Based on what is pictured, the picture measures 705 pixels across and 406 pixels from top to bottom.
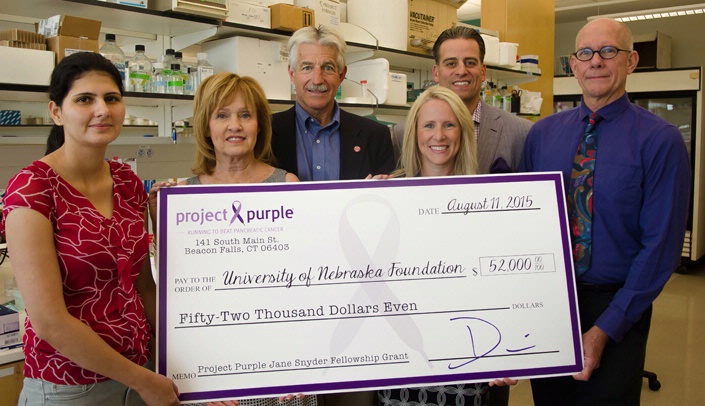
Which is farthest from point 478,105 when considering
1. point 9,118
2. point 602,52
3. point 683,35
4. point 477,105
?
point 683,35

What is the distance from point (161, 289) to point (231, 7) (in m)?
1.77

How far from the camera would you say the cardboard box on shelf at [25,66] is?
2.18 metres

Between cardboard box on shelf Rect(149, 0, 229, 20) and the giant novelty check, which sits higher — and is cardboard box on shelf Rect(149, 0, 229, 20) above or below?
above

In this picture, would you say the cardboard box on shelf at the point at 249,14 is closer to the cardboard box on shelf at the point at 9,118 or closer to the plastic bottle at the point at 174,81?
the plastic bottle at the point at 174,81

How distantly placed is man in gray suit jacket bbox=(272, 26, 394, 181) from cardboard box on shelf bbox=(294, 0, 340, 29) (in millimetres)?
1130

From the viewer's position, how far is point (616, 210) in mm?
1869

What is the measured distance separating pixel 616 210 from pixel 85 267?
64.6 inches

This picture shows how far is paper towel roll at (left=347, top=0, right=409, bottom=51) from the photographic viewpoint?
374 centimetres

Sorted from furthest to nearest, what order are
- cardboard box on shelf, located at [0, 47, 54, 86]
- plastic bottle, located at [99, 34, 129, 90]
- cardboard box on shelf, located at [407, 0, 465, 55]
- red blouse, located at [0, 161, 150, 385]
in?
cardboard box on shelf, located at [407, 0, 465, 55] < plastic bottle, located at [99, 34, 129, 90] < cardboard box on shelf, located at [0, 47, 54, 86] < red blouse, located at [0, 161, 150, 385]

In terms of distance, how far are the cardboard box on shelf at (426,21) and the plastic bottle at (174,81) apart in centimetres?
180

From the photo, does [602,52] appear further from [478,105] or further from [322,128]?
[322,128]
